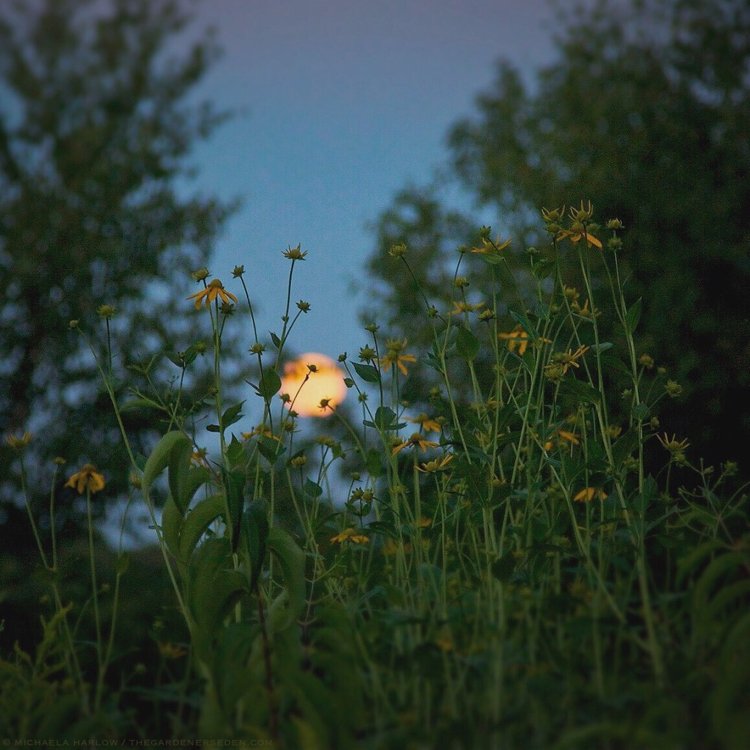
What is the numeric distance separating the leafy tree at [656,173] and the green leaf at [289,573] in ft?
13.0

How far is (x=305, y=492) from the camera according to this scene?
2.19 metres

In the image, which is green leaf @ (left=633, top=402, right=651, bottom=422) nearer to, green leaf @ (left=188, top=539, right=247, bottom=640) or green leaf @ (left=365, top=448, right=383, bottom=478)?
green leaf @ (left=365, top=448, right=383, bottom=478)

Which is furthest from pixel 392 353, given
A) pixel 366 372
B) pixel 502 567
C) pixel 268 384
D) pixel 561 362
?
pixel 502 567

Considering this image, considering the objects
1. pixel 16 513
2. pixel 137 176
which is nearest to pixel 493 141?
pixel 137 176

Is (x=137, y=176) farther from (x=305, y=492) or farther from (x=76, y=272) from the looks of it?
(x=305, y=492)

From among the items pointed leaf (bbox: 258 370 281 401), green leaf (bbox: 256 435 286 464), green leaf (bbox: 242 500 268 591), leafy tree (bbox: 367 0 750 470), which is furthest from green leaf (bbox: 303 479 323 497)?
leafy tree (bbox: 367 0 750 470)

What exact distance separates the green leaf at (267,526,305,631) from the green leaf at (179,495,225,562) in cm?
13

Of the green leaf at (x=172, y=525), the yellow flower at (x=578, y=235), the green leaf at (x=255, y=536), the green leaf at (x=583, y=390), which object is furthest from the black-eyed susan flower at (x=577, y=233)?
the green leaf at (x=172, y=525)

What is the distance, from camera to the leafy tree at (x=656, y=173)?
7.48 m

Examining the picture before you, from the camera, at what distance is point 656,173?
31.4 feet

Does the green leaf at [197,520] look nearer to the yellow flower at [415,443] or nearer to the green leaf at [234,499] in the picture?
the green leaf at [234,499]

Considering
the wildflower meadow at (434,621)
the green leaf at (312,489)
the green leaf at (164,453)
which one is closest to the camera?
the wildflower meadow at (434,621)

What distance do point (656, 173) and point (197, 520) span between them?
8.74 meters

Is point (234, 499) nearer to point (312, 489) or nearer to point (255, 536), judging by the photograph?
point (255, 536)
